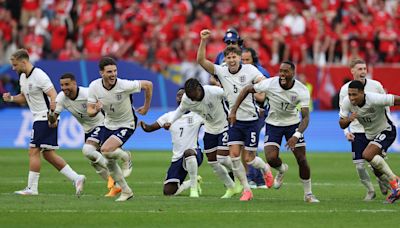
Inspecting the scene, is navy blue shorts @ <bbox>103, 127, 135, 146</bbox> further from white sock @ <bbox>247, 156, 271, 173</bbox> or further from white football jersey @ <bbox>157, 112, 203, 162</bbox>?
white sock @ <bbox>247, 156, 271, 173</bbox>

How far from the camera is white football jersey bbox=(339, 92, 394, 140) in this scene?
16297 mm

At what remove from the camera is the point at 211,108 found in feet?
59.6

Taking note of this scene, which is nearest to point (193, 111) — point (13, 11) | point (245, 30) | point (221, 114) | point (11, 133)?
point (221, 114)

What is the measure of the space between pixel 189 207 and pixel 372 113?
3320 mm

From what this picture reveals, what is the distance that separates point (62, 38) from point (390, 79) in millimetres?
11595

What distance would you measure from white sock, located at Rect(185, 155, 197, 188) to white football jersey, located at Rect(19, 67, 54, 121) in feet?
8.67

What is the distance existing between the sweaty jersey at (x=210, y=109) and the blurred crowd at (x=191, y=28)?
16230 millimetres

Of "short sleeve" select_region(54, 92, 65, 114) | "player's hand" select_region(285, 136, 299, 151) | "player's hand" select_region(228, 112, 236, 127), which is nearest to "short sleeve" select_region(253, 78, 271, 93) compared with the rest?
"player's hand" select_region(228, 112, 236, 127)

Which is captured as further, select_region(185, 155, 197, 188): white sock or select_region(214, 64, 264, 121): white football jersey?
select_region(185, 155, 197, 188): white sock

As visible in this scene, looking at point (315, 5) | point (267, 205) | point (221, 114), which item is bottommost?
point (267, 205)

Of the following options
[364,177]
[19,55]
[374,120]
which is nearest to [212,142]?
[364,177]

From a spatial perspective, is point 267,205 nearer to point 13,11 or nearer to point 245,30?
point 245,30

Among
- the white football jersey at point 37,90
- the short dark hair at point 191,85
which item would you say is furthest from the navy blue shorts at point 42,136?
the short dark hair at point 191,85

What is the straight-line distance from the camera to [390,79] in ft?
111
